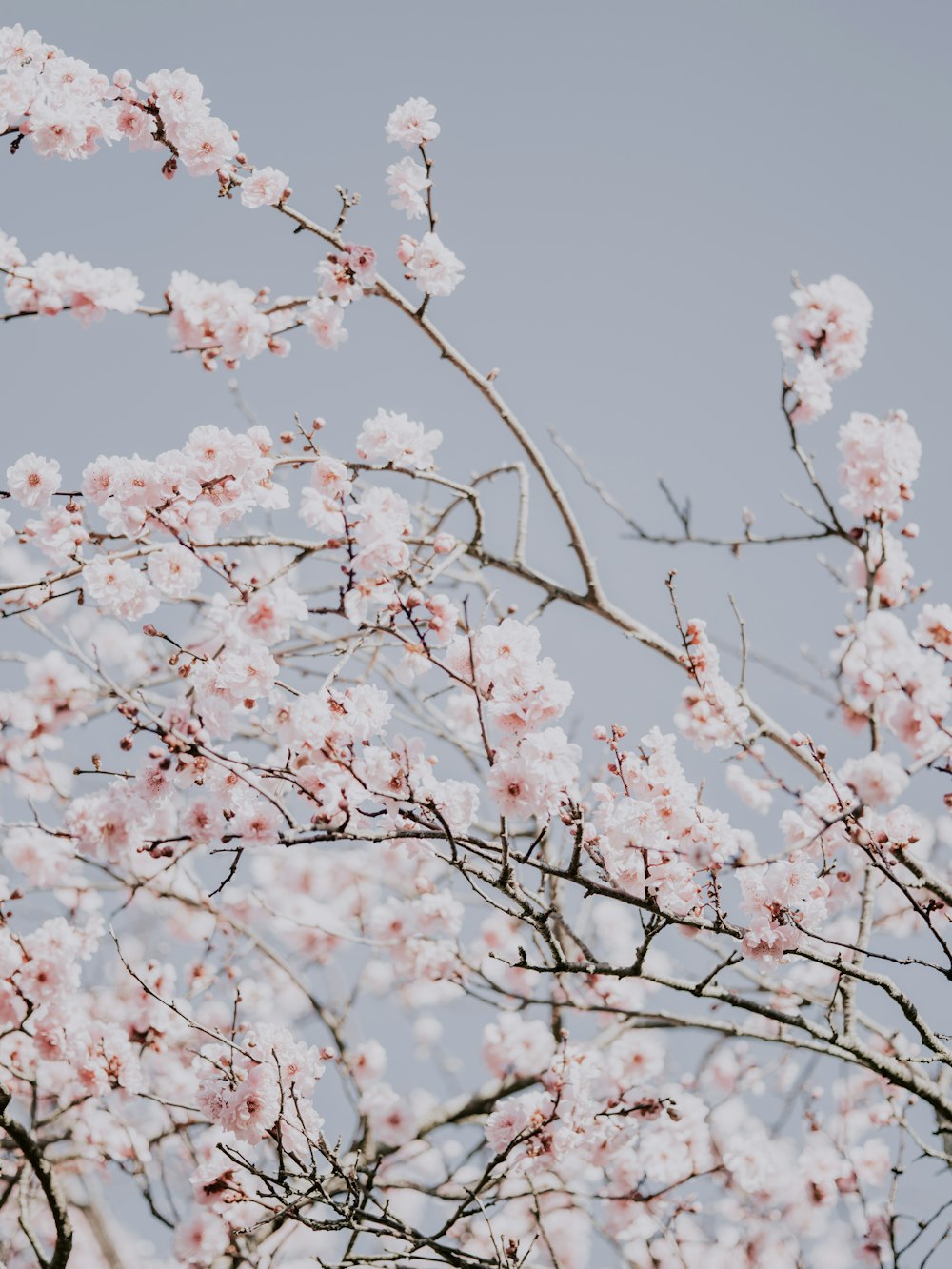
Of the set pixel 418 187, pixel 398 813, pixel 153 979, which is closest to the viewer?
pixel 398 813

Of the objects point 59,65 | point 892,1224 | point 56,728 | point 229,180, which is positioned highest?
point 59,65

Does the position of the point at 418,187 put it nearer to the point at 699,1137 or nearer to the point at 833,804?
the point at 833,804

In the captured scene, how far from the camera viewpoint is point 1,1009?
3.95 m

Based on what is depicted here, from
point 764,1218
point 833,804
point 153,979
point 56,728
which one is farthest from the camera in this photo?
point 764,1218

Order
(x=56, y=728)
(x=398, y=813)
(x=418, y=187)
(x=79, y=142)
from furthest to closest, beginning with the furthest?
(x=56, y=728), (x=418, y=187), (x=79, y=142), (x=398, y=813)

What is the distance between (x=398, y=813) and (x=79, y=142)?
294cm

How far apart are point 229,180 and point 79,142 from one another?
0.57m

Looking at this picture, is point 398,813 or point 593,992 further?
point 593,992

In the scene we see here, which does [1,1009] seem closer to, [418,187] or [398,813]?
[398,813]

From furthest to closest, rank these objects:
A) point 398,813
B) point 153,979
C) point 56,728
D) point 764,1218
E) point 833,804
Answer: point 764,1218 < point 56,728 < point 153,979 < point 833,804 < point 398,813

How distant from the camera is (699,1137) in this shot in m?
5.09

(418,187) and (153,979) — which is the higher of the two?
(418,187)

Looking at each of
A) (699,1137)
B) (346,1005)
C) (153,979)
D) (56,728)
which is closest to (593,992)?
(699,1137)

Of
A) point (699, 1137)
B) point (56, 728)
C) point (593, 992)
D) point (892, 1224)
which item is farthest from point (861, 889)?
point (56, 728)
